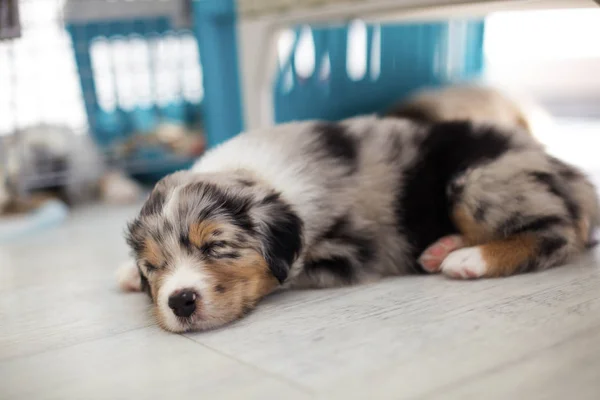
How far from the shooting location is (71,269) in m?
2.53

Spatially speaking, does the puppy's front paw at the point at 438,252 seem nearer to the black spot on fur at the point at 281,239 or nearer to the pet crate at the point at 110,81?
the black spot on fur at the point at 281,239

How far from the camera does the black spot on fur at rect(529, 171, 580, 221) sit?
6.49 feet

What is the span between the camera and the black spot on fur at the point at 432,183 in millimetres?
2057

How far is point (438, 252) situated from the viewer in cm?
205

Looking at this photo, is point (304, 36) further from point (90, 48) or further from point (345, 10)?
point (90, 48)

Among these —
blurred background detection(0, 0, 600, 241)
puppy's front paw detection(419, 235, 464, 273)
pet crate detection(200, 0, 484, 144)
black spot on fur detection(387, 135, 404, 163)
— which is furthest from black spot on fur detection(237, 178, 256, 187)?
blurred background detection(0, 0, 600, 241)

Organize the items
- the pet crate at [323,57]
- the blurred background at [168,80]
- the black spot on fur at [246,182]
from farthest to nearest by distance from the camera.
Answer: the blurred background at [168,80] < the pet crate at [323,57] < the black spot on fur at [246,182]

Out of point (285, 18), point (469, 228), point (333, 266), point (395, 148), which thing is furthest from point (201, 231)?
point (285, 18)

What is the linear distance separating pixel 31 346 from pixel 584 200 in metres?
1.64

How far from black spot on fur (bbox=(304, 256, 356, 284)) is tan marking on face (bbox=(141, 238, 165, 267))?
1.46 ft

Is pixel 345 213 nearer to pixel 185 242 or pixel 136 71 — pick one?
pixel 185 242

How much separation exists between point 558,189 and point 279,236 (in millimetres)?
864

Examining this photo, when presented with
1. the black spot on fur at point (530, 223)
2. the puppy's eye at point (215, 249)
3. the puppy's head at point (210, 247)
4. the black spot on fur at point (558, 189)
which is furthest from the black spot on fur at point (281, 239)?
the black spot on fur at point (558, 189)

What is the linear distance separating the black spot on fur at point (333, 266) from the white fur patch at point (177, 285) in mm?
405
